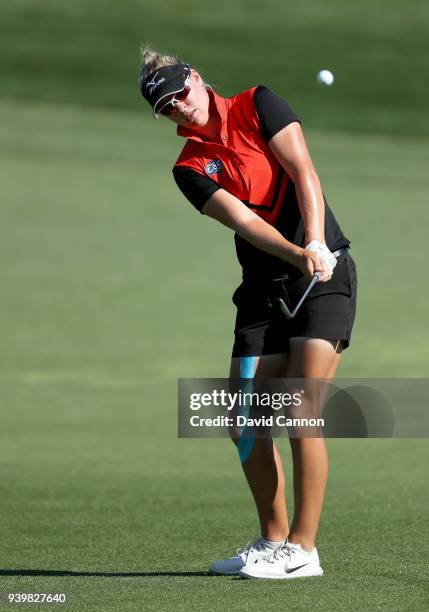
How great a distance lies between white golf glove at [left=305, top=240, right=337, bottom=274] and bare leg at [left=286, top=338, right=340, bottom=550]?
1.08 ft

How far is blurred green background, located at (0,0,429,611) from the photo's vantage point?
5574 mm

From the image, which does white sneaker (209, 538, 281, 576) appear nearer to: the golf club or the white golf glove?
the golf club

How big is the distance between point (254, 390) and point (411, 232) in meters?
10.9

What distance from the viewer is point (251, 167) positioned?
16.5 ft

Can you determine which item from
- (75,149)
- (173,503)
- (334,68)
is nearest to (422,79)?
(334,68)

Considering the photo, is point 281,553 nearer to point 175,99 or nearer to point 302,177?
point 302,177

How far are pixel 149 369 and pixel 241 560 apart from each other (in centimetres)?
584

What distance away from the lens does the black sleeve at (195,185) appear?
5020 millimetres

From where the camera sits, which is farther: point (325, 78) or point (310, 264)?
point (325, 78)

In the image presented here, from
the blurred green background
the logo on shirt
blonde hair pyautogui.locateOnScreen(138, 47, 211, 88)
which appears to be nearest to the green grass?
the blurred green background

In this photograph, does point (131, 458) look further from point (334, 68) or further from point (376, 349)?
point (334, 68)

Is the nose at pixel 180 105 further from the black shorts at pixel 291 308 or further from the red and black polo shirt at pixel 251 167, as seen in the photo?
the black shorts at pixel 291 308

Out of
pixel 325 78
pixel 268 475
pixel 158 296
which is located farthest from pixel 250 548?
pixel 158 296

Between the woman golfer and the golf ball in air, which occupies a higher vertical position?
the golf ball in air
